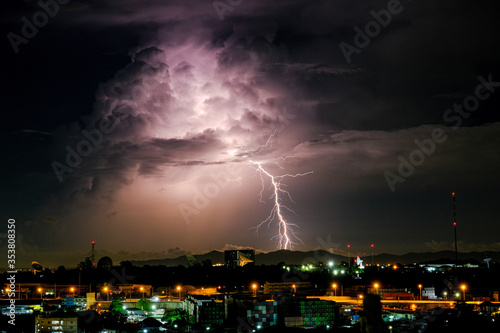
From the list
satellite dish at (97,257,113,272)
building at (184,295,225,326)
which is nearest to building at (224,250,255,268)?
satellite dish at (97,257,113,272)

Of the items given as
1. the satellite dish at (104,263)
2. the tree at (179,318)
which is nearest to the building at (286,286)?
the satellite dish at (104,263)

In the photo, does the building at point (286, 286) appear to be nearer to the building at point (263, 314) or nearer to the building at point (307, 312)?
the building at point (307, 312)

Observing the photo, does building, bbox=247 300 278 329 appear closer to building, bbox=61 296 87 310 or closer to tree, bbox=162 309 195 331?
tree, bbox=162 309 195 331

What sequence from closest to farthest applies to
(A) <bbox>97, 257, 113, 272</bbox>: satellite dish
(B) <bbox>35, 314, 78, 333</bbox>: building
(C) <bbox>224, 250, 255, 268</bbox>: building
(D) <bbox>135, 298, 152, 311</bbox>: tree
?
(B) <bbox>35, 314, 78, 333</bbox>: building, (D) <bbox>135, 298, 152, 311</bbox>: tree, (A) <bbox>97, 257, 113, 272</bbox>: satellite dish, (C) <bbox>224, 250, 255, 268</bbox>: building

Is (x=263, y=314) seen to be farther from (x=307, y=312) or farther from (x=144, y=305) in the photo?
(x=144, y=305)

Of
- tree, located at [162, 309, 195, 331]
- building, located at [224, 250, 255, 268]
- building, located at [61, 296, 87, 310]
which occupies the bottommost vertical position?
tree, located at [162, 309, 195, 331]
